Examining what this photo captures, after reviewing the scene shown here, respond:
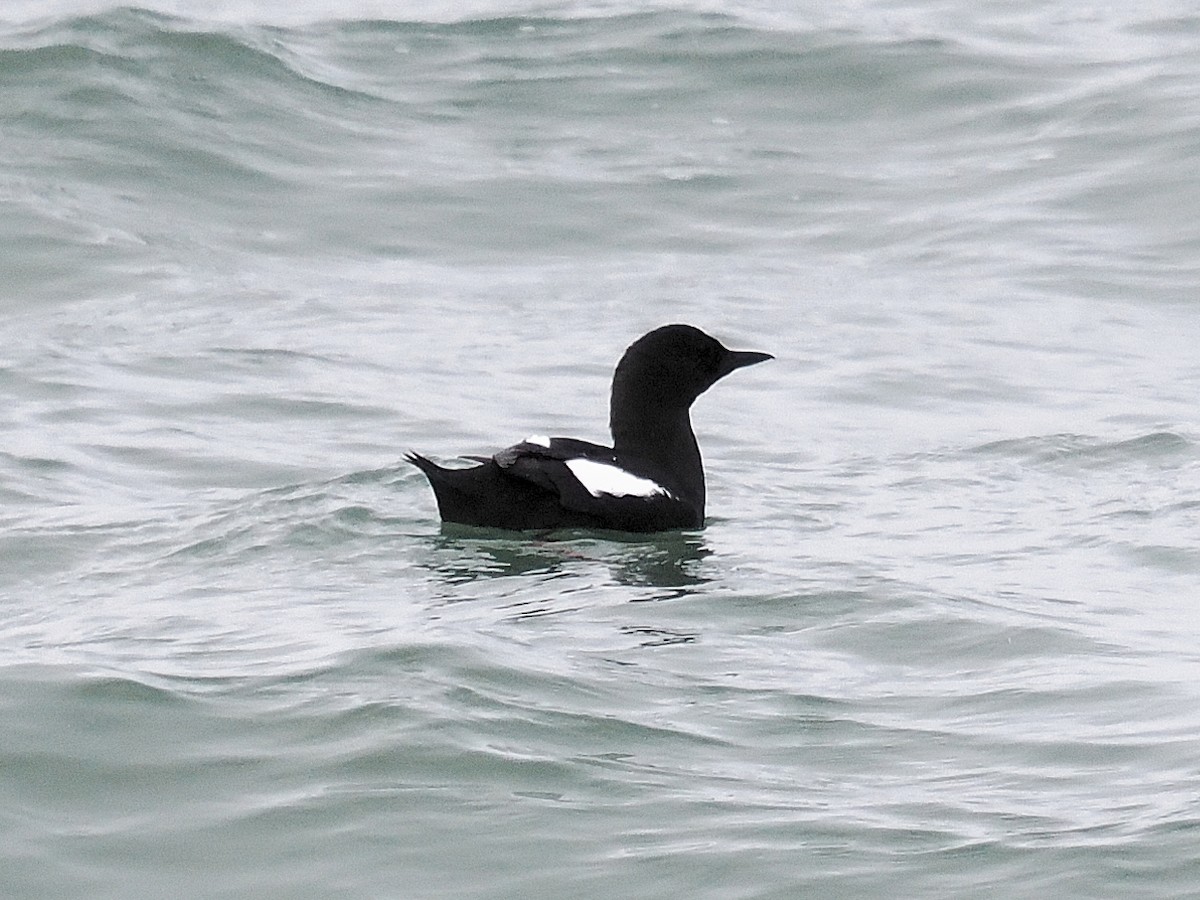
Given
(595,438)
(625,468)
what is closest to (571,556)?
(625,468)

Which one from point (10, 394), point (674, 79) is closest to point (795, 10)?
point (674, 79)

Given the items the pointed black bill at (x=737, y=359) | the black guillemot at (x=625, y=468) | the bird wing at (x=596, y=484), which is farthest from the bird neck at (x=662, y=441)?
the pointed black bill at (x=737, y=359)

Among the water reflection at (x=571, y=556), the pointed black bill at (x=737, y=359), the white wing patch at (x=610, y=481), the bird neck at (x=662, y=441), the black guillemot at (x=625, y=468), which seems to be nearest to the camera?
the water reflection at (x=571, y=556)

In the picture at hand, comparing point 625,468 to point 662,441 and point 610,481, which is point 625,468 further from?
point 662,441

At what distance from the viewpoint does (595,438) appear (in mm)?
10031

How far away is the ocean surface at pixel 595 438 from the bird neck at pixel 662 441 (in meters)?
0.28

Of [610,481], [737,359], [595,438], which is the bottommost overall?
[595,438]

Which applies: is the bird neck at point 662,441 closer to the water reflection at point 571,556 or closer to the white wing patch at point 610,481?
the white wing patch at point 610,481

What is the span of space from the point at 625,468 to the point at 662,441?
0.95 ft

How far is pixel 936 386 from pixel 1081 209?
397cm

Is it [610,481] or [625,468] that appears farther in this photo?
[625,468]

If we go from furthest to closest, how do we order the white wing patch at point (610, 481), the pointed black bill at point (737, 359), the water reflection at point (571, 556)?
the pointed black bill at point (737, 359) < the white wing patch at point (610, 481) < the water reflection at point (571, 556)

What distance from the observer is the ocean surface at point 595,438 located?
5000 millimetres

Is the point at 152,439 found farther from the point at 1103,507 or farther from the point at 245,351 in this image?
the point at 1103,507
